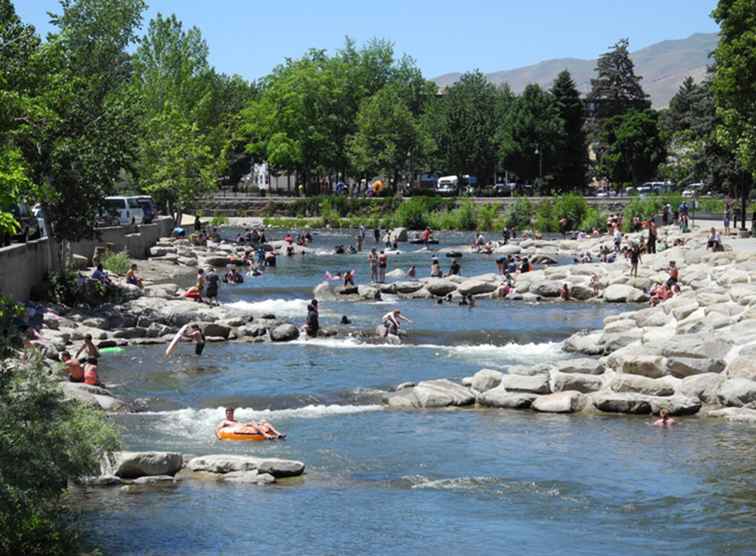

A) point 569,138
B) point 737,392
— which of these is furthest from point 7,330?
point 569,138

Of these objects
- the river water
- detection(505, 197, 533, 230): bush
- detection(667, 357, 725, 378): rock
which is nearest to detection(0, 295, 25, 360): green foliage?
the river water

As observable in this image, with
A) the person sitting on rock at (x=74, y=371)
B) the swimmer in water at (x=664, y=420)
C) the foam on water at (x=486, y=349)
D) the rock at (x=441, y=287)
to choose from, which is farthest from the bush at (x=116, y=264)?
the swimmer in water at (x=664, y=420)

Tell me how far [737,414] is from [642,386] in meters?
2.57

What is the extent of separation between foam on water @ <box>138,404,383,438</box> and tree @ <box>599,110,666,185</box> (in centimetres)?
10503

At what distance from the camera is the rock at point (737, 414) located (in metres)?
28.0

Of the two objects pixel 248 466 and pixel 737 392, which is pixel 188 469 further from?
pixel 737 392

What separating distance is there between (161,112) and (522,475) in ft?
281

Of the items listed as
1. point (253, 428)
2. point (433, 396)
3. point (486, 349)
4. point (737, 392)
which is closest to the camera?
point (253, 428)

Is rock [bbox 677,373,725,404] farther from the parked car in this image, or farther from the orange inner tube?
the parked car

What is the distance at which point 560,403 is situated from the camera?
97.2 feet

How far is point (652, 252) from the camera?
66.6 m

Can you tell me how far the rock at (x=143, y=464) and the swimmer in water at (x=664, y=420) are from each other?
37.5 ft

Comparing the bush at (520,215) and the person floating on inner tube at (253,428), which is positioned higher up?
the bush at (520,215)

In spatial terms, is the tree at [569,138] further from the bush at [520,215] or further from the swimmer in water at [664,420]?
the swimmer in water at [664,420]
